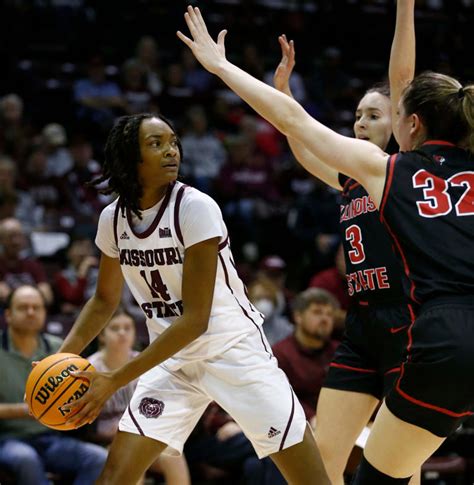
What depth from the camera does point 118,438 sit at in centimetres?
402

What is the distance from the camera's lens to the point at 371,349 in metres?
4.34

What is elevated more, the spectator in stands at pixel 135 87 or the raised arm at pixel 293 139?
the spectator in stands at pixel 135 87

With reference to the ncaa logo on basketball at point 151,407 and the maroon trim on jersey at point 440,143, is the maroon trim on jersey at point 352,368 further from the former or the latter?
the maroon trim on jersey at point 440,143

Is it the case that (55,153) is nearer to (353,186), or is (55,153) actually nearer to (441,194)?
(353,186)

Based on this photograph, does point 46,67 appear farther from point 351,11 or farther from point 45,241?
point 351,11

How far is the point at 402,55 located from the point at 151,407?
1.86m

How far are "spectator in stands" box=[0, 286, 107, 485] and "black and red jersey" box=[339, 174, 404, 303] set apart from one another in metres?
2.66

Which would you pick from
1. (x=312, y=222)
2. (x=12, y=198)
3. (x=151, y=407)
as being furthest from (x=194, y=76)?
(x=151, y=407)

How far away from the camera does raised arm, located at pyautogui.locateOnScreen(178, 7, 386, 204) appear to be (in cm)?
336

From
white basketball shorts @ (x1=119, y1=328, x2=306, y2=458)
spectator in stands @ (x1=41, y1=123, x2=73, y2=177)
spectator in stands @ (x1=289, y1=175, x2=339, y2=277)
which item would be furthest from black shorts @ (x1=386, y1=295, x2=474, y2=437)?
spectator in stands @ (x1=41, y1=123, x2=73, y2=177)

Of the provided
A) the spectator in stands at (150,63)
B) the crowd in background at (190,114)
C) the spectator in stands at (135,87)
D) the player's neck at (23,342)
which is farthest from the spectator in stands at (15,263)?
the spectator in stands at (150,63)

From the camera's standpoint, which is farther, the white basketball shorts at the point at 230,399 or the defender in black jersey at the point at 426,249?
the white basketball shorts at the point at 230,399

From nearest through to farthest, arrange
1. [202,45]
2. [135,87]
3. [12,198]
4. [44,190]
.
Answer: [202,45]
[12,198]
[44,190]
[135,87]

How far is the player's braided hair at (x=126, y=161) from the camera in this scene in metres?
4.10
